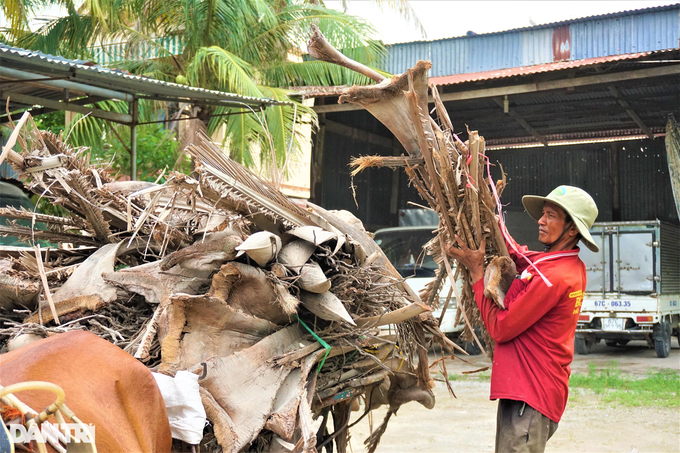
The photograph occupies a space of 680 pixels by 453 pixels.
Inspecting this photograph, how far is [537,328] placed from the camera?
2818mm

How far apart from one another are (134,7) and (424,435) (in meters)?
6.82

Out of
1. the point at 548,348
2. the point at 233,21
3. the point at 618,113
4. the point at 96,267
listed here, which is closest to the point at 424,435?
Result: the point at 548,348

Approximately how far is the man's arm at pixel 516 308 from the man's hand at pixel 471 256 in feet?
0.20

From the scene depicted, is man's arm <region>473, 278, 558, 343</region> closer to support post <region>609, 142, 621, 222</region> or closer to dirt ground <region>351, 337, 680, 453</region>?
dirt ground <region>351, 337, 680, 453</region>

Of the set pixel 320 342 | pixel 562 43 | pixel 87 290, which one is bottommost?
pixel 320 342

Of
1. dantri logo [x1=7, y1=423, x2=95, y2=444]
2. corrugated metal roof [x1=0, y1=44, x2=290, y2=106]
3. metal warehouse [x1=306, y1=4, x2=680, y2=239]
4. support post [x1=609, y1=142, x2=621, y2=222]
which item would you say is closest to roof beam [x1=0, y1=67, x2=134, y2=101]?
corrugated metal roof [x1=0, y1=44, x2=290, y2=106]

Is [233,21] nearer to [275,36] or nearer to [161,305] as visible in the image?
[275,36]

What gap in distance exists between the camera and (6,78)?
17.9 ft

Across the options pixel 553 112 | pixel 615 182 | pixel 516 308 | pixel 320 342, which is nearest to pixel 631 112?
pixel 553 112

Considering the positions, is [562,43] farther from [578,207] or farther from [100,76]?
[578,207]

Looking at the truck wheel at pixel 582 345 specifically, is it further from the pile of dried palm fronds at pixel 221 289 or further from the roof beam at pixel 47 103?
the pile of dried palm fronds at pixel 221 289

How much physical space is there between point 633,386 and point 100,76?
283 inches

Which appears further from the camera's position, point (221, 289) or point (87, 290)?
point (87, 290)

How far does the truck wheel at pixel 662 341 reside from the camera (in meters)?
10.6
